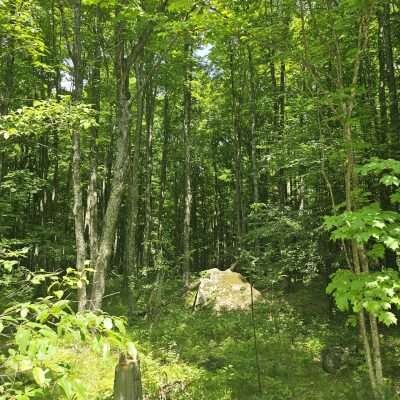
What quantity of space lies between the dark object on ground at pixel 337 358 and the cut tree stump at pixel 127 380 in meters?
4.28

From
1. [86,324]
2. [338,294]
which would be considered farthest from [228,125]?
[86,324]

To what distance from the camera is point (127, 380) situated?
5.86 m

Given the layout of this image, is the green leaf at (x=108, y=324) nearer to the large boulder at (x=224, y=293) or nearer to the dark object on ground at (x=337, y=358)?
the dark object on ground at (x=337, y=358)

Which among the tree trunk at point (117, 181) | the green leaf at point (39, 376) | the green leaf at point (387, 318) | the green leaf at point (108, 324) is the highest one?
the tree trunk at point (117, 181)

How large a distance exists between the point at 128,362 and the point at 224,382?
8.75ft

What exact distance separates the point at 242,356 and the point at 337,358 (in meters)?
2.09

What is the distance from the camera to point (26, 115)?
568cm

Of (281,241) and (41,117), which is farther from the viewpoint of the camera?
(281,241)

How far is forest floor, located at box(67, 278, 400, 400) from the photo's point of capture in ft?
24.3

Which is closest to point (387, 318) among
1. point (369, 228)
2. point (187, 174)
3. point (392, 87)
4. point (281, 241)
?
point (369, 228)

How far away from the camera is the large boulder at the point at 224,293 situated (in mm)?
12453

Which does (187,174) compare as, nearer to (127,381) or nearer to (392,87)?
(392,87)

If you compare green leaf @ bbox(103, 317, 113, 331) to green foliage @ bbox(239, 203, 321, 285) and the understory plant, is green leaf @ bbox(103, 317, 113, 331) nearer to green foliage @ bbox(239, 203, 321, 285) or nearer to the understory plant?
the understory plant

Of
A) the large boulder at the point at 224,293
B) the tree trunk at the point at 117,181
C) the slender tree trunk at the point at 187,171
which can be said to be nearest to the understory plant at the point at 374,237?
the tree trunk at the point at 117,181
